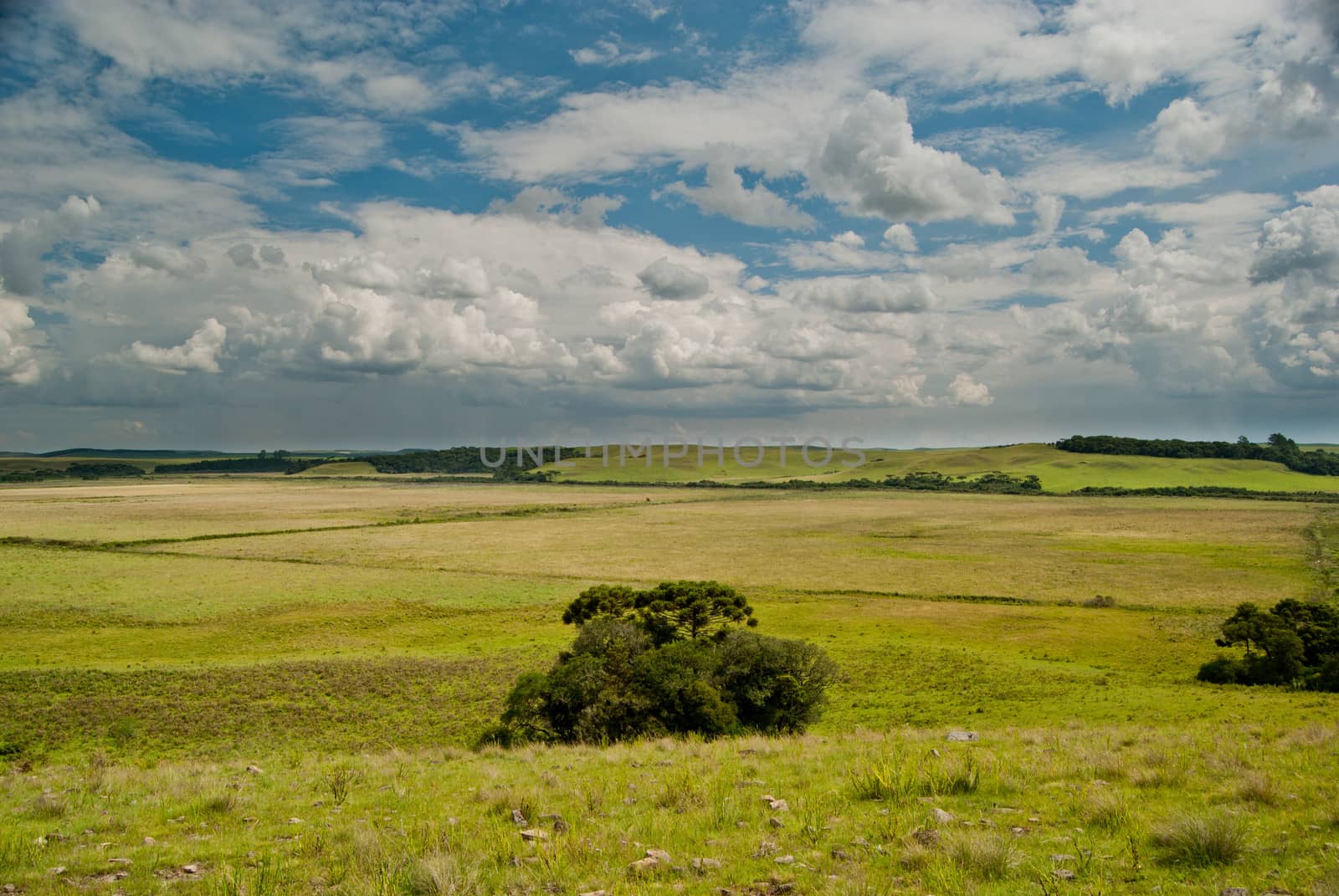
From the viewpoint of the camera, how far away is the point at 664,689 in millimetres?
26375

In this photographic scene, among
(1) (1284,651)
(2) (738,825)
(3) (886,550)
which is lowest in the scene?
(3) (886,550)

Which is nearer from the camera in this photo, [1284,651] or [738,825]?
[738,825]

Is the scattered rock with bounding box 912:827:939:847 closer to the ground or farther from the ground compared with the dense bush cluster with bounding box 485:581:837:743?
farther from the ground

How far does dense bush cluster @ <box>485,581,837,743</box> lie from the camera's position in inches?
1003

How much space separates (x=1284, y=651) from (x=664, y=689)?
30.5 metres

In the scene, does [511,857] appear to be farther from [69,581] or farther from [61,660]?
[69,581]

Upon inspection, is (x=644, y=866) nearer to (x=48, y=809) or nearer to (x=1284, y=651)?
(x=48, y=809)

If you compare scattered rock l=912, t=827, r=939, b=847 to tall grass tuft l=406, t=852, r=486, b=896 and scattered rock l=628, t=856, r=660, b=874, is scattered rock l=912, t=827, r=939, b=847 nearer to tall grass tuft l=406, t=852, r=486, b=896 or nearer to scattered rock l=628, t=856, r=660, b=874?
scattered rock l=628, t=856, r=660, b=874

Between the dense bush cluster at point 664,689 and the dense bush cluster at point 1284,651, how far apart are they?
21.3 metres

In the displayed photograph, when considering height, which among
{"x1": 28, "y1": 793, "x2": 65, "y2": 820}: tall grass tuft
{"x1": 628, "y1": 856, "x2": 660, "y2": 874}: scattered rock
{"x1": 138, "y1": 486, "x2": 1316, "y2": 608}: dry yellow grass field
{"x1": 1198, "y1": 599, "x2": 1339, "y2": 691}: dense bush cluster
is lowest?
{"x1": 138, "y1": 486, "x2": 1316, "y2": 608}: dry yellow grass field

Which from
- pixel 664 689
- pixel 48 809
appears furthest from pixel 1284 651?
pixel 48 809

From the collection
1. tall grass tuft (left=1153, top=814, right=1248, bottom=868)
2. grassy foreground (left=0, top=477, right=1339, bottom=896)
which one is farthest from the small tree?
tall grass tuft (left=1153, top=814, right=1248, bottom=868)

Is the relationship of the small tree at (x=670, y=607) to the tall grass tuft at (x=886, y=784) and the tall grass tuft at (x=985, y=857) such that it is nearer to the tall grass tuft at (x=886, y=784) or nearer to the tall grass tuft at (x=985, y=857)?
the tall grass tuft at (x=886, y=784)

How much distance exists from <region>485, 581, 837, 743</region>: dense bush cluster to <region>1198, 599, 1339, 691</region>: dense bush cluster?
2131 cm
